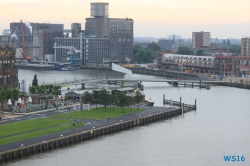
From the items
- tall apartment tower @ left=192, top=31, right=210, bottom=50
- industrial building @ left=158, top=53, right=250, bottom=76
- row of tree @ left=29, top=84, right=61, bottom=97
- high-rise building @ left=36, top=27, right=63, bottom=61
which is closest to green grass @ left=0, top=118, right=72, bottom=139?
row of tree @ left=29, top=84, right=61, bottom=97

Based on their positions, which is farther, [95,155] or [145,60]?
[145,60]

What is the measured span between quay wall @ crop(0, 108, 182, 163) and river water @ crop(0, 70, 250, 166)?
407mm

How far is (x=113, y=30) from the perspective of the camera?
14712 centimetres

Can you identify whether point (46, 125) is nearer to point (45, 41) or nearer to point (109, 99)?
point (109, 99)

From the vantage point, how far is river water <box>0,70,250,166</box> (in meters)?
33.5

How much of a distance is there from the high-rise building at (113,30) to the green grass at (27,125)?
3675 inches

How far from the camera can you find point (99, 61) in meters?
137

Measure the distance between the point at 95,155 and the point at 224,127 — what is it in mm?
12538

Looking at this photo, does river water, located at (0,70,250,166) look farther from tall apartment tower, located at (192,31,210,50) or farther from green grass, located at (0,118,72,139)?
tall apartment tower, located at (192,31,210,50)

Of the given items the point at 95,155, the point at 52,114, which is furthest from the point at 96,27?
the point at 95,155

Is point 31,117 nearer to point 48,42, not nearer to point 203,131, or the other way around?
point 203,131

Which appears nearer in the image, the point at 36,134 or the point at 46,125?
the point at 36,134

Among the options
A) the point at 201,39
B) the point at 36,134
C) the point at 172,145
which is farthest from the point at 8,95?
the point at 201,39

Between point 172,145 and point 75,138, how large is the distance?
5.61m
